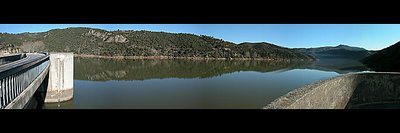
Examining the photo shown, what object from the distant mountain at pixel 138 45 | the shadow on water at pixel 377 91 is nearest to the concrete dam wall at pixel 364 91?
the shadow on water at pixel 377 91

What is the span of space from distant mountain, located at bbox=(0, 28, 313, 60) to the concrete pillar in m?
30.5

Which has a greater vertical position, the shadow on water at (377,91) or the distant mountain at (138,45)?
the distant mountain at (138,45)

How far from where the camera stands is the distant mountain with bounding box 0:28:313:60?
4294 cm

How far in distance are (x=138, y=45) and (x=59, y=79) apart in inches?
1410

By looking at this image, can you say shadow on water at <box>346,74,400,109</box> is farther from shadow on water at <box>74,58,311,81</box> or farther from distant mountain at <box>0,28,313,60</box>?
distant mountain at <box>0,28,313,60</box>

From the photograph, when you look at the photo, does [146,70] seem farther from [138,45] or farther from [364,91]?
[138,45]

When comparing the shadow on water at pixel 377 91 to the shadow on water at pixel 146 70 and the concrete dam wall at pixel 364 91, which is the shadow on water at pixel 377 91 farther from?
the shadow on water at pixel 146 70

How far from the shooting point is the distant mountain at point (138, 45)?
4294cm

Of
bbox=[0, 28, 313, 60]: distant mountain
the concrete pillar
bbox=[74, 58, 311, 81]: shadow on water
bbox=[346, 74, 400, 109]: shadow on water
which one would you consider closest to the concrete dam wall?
bbox=[346, 74, 400, 109]: shadow on water

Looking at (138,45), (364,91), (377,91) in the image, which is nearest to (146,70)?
(364,91)

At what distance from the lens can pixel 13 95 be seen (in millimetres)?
4254

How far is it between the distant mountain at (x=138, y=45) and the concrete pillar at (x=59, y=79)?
30548 mm
